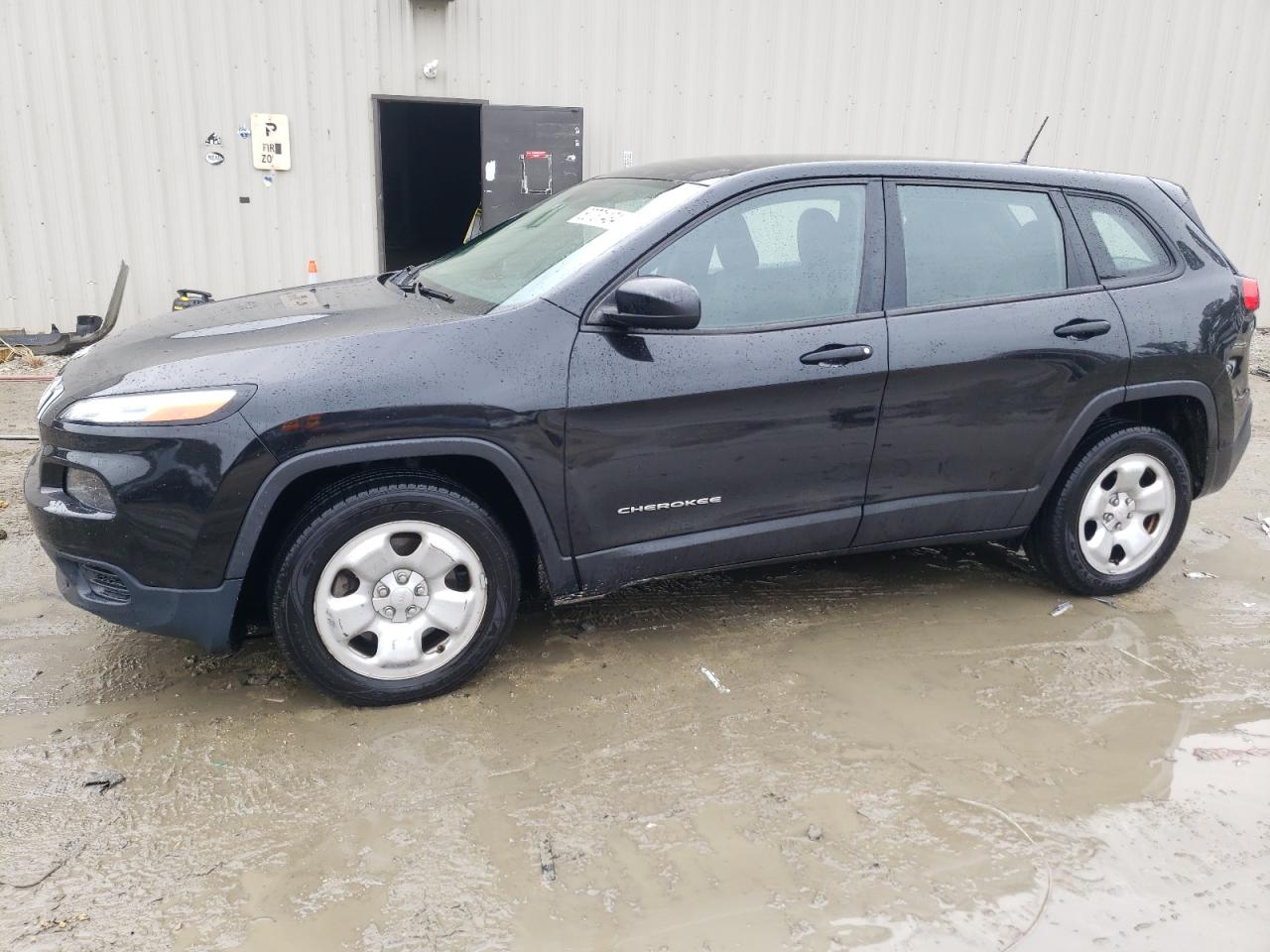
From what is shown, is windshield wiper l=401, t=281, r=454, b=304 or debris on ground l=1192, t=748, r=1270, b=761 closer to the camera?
debris on ground l=1192, t=748, r=1270, b=761

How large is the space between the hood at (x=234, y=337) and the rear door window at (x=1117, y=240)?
2.47m

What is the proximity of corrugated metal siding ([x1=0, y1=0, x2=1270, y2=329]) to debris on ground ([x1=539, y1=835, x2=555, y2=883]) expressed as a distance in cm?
741

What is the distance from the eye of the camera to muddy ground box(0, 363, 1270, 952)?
8.12ft

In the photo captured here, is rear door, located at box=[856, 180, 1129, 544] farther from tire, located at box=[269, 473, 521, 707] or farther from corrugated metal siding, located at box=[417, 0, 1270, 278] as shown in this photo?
corrugated metal siding, located at box=[417, 0, 1270, 278]

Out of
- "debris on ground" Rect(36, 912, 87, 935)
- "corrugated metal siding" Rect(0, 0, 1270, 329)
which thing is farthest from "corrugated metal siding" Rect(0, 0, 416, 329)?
"debris on ground" Rect(36, 912, 87, 935)

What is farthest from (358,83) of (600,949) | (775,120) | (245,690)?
(600,949)

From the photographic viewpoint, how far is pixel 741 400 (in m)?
3.42

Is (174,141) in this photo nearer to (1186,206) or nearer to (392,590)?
(392,590)

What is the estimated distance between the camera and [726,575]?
176 inches

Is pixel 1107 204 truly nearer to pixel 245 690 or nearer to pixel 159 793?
pixel 245 690

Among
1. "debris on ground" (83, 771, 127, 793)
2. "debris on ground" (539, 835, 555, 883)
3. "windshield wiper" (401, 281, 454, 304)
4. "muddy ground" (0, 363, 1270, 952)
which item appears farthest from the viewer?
"windshield wiper" (401, 281, 454, 304)

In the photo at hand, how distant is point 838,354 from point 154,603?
91.0 inches

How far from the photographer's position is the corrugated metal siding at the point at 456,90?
8398mm

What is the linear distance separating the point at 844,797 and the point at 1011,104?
A: 8869mm
